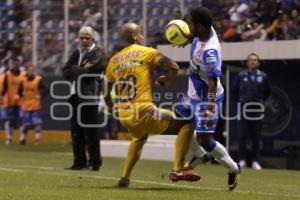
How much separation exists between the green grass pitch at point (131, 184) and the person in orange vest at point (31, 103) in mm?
6924

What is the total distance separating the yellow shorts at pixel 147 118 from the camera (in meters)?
10.7

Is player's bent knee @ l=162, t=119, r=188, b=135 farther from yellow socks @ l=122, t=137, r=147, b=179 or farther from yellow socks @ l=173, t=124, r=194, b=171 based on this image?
yellow socks @ l=122, t=137, r=147, b=179

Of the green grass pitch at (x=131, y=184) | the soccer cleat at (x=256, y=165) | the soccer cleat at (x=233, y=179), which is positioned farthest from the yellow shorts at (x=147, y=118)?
the soccer cleat at (x=256, y=165)

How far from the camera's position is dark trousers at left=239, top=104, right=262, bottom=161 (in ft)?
56.6

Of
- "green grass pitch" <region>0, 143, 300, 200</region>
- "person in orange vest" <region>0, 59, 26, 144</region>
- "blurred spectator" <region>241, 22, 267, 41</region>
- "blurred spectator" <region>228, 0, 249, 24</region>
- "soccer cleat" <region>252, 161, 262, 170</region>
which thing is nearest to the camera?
"green grass pitch" <region>0, 143, 300, 200</region>

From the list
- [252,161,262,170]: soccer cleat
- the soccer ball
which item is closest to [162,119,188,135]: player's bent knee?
the soccer ball

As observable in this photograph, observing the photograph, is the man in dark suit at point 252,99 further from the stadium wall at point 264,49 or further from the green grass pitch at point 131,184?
the green grass pitch at point 131,184

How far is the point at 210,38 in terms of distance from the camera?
10461mm

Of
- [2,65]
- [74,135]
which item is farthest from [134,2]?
[74,135]

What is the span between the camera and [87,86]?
46.2ft

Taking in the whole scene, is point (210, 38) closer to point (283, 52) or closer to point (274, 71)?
point (283, 52)

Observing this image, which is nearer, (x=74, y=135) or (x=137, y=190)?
(x=137, y=190)

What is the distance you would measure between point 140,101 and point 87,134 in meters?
3.56

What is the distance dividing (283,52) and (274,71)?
1197 mm
